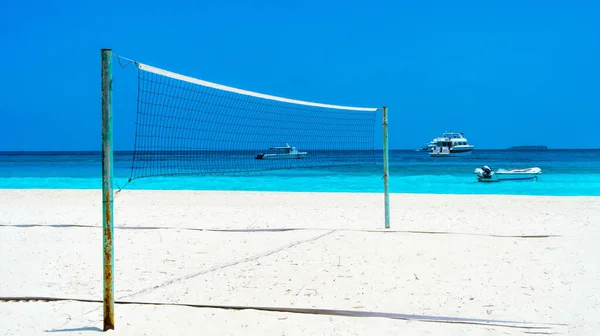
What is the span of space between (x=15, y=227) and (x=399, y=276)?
569cm

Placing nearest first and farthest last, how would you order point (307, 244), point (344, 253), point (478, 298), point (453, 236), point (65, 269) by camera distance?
point (478, 298), point (65, 269), point (344, 253), point (307, 244), point (453, 236)

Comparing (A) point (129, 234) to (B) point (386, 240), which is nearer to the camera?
(B) point (386, 240)

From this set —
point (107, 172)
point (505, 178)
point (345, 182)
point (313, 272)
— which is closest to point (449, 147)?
point (345, 182)

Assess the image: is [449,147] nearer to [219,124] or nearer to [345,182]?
[345,182]

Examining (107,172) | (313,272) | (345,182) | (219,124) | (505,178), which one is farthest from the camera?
(345,182)

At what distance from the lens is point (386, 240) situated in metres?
7.04

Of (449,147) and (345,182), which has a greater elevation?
(449,147)

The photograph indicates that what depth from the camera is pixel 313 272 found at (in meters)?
5.31

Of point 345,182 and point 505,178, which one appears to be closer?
point 505,178

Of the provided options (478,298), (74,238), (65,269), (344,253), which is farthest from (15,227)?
(478,298)

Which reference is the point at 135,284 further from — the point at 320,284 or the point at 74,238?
the point at 74,238

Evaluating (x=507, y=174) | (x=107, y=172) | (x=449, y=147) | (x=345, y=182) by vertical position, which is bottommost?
(x=345, y=182)

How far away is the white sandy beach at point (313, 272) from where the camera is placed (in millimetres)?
3844

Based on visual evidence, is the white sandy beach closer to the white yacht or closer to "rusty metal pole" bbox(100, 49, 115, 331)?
"rusty metal pole" bbox(100, 49, 115, 331)
